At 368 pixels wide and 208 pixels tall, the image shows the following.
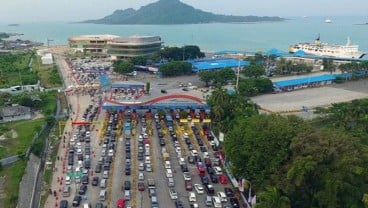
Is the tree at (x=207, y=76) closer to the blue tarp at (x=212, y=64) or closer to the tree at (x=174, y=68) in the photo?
the tree at (x=174, y=68)

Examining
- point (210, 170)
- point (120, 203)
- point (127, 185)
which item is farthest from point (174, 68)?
point (120, 203)

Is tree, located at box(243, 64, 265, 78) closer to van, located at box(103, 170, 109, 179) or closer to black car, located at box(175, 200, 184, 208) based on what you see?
van, located at box(103, 170, 109, 179)

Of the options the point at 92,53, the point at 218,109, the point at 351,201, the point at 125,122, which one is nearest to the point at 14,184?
the point at 125,122

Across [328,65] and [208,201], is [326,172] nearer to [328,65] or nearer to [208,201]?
[208,201]

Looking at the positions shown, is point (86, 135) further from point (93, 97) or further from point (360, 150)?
point (360, 150)

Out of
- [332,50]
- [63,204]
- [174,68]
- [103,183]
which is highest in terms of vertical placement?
[332,50]

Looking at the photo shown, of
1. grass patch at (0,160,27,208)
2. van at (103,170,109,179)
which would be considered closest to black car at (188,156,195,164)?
van at (103,170,109,179)
